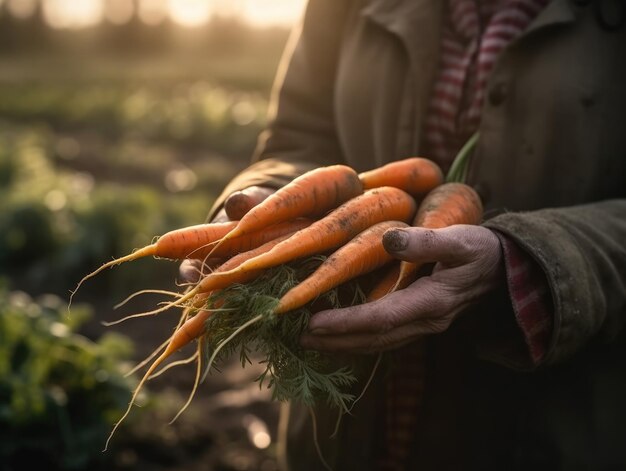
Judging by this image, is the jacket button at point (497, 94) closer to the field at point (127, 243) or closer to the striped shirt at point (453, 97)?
the striped shirt at point (453, 97)

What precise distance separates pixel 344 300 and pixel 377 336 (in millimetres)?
214

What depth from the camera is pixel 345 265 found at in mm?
1315

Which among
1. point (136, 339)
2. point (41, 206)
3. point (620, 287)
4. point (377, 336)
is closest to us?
point (377, 336)

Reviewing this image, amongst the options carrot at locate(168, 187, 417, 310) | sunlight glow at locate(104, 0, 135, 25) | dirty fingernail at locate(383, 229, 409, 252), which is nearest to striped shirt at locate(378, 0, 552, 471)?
carrot at locate(168, 187, 417, 310)

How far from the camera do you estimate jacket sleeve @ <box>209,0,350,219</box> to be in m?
1.76

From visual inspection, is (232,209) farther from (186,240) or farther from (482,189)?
(482,189)

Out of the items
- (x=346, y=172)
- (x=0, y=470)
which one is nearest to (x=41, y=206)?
(x=0, y=470)

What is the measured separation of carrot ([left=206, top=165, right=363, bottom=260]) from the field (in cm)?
167

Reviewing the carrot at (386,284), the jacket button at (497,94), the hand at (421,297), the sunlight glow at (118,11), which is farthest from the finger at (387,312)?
the sunlight glow at (118,11)

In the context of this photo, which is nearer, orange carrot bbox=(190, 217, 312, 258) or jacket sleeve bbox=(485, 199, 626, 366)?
jacket sleeve bbox=(485, 199, 626, 366)

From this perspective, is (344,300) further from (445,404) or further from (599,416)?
(599,416)

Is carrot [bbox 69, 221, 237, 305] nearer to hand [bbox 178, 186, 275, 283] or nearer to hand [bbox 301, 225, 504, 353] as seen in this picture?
hand [bbox 178, 186, 275, 283]

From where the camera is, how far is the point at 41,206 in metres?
5.47

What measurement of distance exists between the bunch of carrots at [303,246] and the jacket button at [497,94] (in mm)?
194
